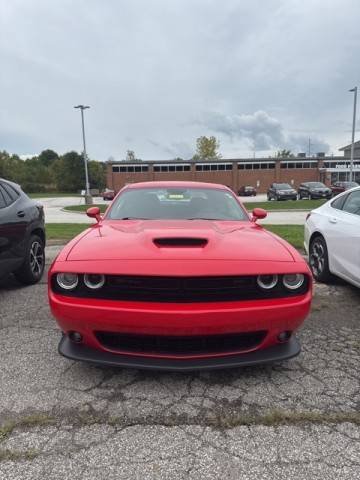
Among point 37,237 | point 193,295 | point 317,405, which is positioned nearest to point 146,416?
point 193,295

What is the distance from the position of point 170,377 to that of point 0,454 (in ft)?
3.79

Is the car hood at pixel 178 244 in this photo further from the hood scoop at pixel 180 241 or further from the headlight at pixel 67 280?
the headlight at pixel 67 280

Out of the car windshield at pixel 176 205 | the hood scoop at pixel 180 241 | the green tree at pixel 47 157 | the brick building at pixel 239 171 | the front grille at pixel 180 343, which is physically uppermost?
the green tree at pixel 47 157

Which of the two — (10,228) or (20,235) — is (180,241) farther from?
(20,235)

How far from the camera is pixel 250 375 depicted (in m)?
2.76

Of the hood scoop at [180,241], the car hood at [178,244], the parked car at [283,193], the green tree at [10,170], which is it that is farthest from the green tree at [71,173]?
the hood scoop at [180,241]

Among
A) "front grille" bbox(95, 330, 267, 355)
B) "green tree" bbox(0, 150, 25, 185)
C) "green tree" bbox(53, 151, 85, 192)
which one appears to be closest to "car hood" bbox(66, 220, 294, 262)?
"front grille" bbox(95, 330, 267, 355)

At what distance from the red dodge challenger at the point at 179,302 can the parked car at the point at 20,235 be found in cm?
211

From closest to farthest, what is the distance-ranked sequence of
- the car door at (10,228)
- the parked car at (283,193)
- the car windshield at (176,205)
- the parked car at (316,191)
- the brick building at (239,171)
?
the car windshield at (176,205)
the car door at (10,228)
the parked car at (316,191)
the parked car at (283,193)
the brick building at (239,171)

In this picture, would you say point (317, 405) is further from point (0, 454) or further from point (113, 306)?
point (0, 454)

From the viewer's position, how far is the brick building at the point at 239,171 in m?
52.2

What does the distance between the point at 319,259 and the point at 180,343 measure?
3355 mm

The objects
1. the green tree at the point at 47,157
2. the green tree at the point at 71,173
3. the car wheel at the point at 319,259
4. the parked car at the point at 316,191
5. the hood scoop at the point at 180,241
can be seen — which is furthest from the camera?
the green tree at the point at 47,157

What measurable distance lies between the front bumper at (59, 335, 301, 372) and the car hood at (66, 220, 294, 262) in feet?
2.04
